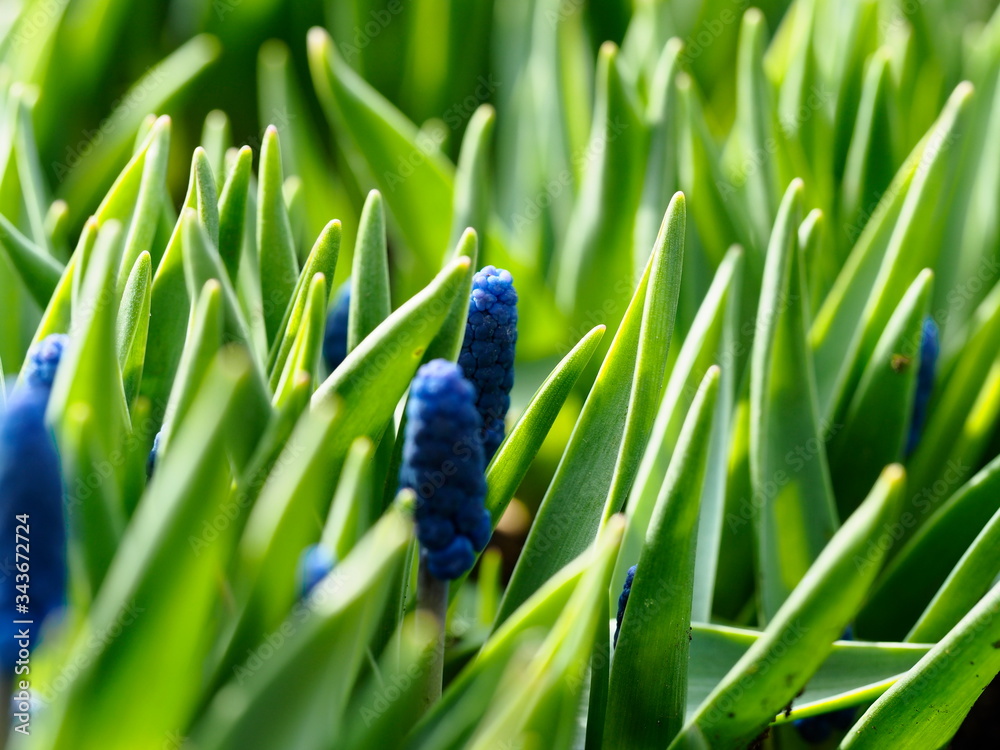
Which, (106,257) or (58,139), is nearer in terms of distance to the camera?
(106,257)

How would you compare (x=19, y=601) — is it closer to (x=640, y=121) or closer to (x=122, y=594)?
(x=122, y=594)

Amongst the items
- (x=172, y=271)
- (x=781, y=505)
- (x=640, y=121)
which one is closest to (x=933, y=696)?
(x=781, y=505)

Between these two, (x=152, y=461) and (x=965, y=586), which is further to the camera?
(x=965, y=586)

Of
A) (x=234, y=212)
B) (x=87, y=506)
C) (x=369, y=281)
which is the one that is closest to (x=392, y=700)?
(x=87, y=506)

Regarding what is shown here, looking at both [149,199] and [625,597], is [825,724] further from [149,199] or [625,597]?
[149,199]

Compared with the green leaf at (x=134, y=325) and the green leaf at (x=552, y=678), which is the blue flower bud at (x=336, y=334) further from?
the green leaf at (x=552, y=678)

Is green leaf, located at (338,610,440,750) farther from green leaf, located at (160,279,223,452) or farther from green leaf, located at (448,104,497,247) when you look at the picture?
green leaf, located at (448,104,497,247)

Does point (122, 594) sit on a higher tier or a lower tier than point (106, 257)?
lower

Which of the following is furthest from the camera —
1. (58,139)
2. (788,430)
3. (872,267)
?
(58,139)
